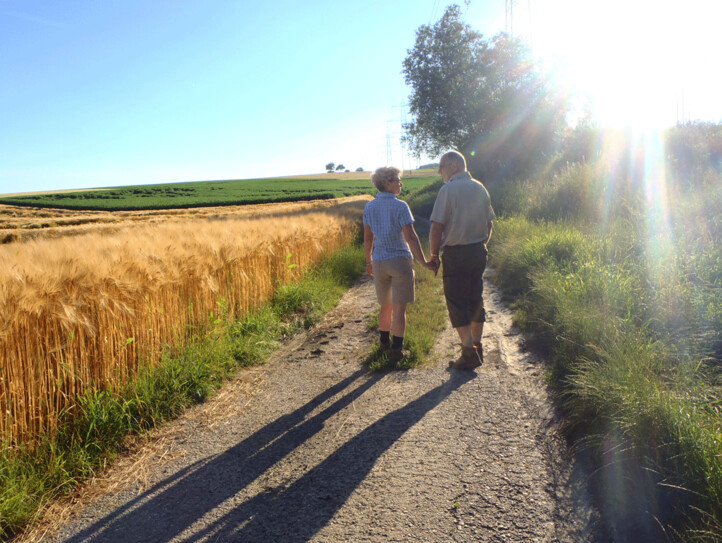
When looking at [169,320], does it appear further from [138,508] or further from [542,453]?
[542,453]

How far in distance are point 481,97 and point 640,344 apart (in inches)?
1174

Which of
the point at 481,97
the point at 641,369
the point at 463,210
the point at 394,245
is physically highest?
the point at 481,97

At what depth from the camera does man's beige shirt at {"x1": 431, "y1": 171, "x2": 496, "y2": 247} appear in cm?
439

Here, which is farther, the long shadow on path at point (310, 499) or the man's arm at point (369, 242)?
the man's arm at point (369, 242)

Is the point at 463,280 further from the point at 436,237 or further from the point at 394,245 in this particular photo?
the point at 394,245

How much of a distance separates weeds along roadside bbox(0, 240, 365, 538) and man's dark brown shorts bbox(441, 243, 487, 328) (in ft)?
7.67

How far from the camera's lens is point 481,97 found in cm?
3028

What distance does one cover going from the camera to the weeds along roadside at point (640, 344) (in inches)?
90.1

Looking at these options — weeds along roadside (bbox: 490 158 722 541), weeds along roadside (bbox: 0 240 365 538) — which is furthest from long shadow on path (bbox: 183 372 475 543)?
weeds along roadside (bbox: 490 158 722 541)

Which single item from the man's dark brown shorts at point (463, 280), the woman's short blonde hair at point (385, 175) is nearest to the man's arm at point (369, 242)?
the woman's short blonde hair at point (385, 175)

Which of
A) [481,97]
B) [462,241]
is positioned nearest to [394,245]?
[462,241]

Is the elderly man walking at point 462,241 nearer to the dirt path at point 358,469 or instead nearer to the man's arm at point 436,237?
the man's arm at point 436,237

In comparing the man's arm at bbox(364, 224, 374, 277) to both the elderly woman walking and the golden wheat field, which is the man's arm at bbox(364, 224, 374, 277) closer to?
the elderly woman walking

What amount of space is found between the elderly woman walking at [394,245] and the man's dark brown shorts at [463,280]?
0.62 feet
